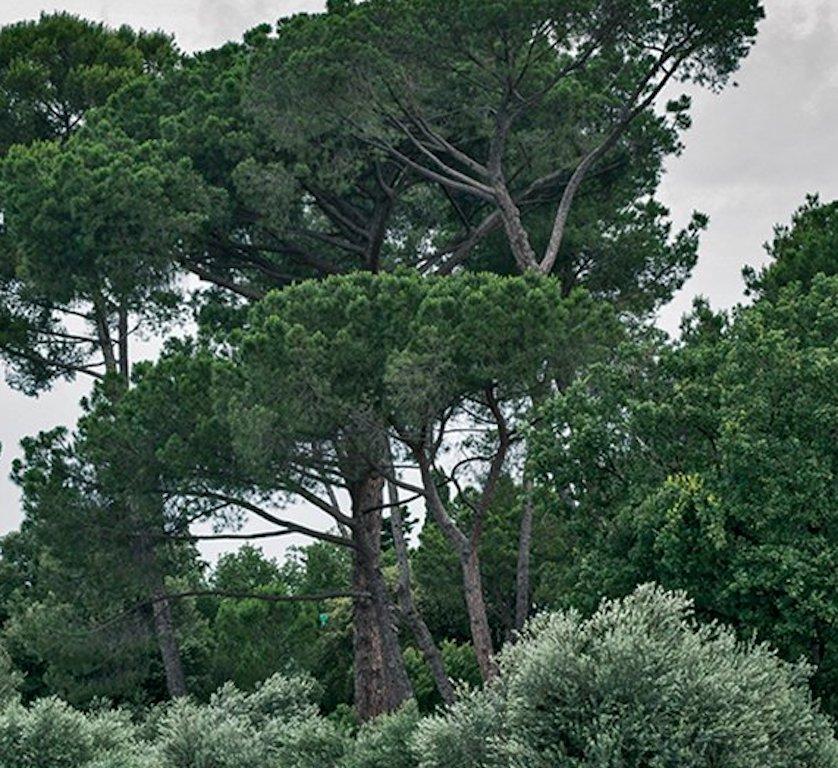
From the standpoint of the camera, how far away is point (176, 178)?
2880 cm

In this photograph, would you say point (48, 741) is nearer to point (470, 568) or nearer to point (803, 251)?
point (470, 568)

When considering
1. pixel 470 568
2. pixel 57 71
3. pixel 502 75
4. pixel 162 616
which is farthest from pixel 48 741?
pixel 57 71

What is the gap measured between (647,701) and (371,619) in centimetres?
1572

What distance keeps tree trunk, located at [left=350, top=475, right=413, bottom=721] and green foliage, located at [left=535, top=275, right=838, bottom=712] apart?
21.2 ft

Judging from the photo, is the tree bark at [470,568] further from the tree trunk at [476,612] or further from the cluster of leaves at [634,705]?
the cluster of leaves at [634,705]

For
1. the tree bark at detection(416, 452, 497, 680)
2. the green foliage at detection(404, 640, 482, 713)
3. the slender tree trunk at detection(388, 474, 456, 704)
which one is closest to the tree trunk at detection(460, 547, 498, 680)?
the tree bark at detection(416, 452, 497, 680)

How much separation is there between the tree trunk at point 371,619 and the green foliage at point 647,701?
1204 centimetres

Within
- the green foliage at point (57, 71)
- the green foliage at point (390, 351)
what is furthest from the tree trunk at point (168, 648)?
the green foliage at point (57, 71)

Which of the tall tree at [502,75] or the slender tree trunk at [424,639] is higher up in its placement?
the tall tree at [502,75]

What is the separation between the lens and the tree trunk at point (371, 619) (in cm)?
2741

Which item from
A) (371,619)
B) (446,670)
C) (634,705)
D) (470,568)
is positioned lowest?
(634,705)

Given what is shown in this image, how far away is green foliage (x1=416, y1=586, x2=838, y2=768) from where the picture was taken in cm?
1395

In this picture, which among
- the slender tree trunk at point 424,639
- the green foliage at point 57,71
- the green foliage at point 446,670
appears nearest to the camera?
the slender tree trunk at point 424,639

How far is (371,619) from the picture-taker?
Answer: 96.8 feet
